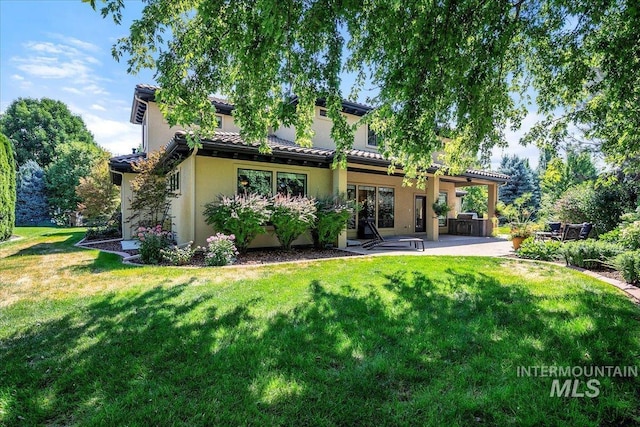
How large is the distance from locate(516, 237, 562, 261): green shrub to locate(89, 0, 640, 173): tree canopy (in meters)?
3.02

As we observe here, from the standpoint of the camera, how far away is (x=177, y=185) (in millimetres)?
11367

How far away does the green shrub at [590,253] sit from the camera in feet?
21.9

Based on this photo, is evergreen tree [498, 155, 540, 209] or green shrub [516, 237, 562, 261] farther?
evergreen tree [498, 155, 540, 209]

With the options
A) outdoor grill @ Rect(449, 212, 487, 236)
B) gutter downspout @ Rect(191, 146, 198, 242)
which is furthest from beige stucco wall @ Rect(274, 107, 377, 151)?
outdoor grill @ Rect(449, 212, 487, 236)

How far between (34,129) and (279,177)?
141ft

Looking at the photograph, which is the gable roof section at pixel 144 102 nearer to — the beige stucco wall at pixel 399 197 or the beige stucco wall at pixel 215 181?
the beige stucco wall at pixel 215 181

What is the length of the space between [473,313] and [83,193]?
66.6 ft

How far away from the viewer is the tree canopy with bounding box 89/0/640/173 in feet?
13.5

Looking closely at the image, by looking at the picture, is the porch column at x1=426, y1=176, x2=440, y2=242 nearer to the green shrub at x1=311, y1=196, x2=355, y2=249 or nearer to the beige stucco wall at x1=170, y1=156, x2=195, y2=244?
the green shrub at x1=311, y1=196, x2=355, y2=249

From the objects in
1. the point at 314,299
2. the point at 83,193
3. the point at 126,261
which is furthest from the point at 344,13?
the point at 83,193

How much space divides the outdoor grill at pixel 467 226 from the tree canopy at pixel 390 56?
1083cm

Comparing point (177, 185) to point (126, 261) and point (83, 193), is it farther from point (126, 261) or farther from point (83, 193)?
point (83, 193)

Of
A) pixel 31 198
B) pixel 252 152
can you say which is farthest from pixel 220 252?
pixel 31 198

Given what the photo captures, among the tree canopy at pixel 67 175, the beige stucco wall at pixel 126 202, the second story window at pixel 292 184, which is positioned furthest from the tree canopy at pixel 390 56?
the tree canopy at pixel 67 175
